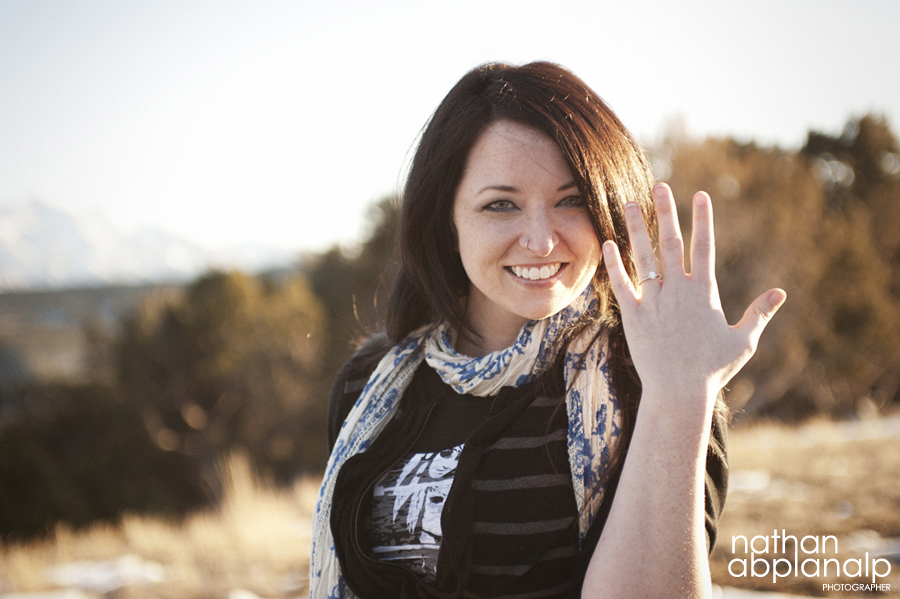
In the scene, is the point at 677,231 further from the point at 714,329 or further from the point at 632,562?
the point at 632,562

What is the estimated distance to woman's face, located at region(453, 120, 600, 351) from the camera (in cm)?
144

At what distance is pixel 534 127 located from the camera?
57.7 inches

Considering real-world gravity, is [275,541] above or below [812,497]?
below

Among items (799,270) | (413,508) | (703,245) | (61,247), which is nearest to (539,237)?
(703,245)

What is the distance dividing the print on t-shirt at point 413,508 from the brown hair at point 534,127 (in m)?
0.46

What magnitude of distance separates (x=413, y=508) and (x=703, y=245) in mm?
1013

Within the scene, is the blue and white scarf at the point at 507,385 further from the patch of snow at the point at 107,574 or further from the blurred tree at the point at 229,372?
the blurred tree at the point at 229,372

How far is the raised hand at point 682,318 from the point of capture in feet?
3.53

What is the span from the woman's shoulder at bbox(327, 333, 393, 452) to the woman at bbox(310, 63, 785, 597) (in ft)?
0.66

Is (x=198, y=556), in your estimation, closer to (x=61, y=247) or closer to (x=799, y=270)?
(x=799, y=270)

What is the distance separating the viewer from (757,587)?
3.23 m

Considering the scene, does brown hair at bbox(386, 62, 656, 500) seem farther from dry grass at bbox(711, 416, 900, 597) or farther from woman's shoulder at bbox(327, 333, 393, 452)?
dry grass at bbox(711, 416, 900, 597)

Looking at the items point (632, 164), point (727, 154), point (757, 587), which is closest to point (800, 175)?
point (727, 154)

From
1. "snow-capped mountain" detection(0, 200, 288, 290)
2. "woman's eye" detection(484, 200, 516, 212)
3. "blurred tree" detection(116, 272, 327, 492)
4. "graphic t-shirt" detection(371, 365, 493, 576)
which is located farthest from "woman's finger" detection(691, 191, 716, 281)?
"snow-capped mountain" detection(0, 200, 288, 290)
